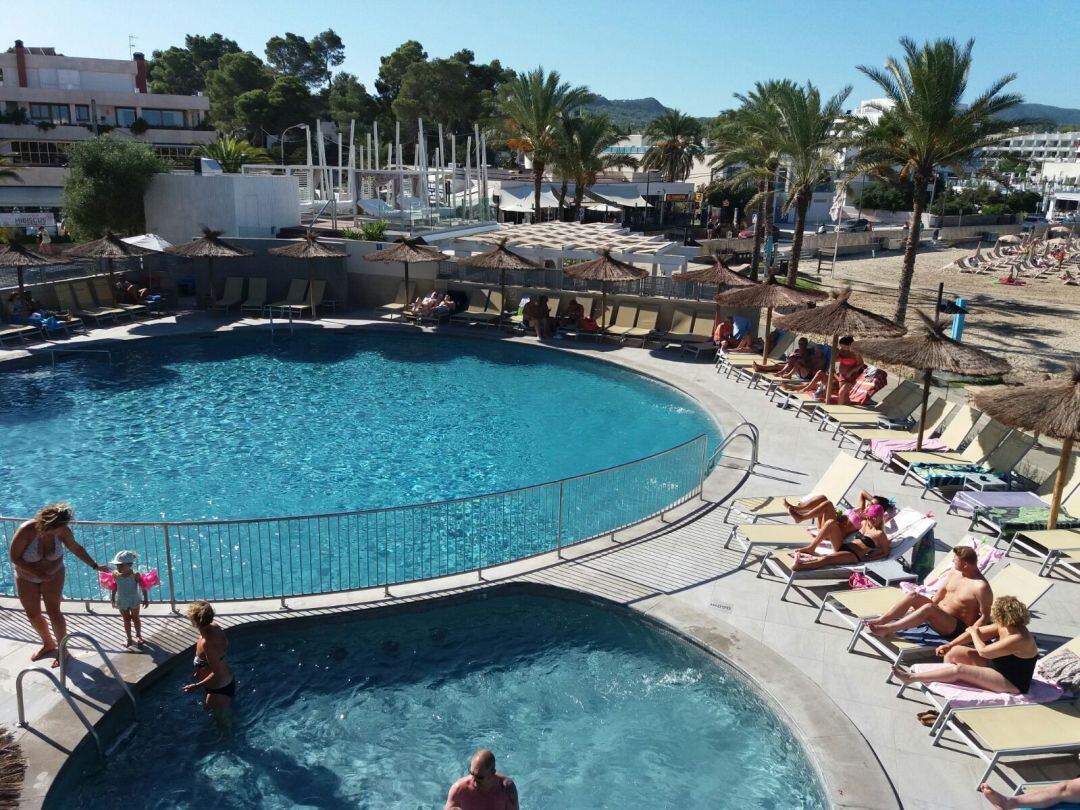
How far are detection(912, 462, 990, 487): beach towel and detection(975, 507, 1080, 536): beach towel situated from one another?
1140 millimetres

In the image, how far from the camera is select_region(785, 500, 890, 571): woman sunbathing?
8695mm

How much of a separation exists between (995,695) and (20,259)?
822 inches

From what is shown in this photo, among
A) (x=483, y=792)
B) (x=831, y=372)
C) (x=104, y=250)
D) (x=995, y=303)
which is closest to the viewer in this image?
(x=483, y=792)

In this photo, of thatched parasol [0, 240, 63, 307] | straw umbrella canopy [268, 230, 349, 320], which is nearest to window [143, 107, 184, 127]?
straw umbrella canopy [268, 230, 349, 320]

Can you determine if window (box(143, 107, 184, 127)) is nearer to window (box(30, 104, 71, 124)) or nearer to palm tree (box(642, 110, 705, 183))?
window (box(30, 104, 71, 124))

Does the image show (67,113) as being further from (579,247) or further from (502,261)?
(502,261)

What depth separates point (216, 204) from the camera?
1029 inches

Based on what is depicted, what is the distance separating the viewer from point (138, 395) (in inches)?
653

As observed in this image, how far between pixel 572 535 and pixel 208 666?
476cm

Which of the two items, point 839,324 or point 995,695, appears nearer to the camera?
point 995,695

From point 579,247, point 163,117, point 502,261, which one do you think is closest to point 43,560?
point 502,261

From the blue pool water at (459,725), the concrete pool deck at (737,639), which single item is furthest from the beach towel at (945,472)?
the blue pool water at (459,725)

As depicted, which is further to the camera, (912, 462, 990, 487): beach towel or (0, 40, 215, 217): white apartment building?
(0, 40, 215, 217): white apartment building

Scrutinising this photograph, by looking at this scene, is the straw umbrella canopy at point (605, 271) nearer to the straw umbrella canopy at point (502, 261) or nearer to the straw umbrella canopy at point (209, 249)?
the straw umbrella canopy at point (502, 261)
